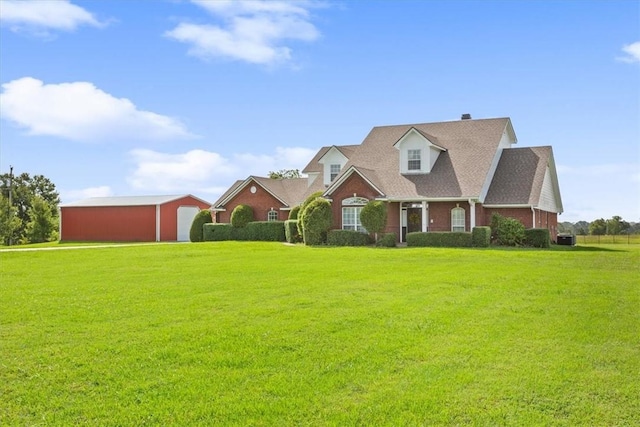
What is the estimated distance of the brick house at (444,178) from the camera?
31.5 meters

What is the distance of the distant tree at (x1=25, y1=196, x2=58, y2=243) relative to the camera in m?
49.5

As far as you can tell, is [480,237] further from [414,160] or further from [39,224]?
[39,224]

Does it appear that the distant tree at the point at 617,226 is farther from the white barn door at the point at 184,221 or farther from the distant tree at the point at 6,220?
the distant tree at the point at 6,220

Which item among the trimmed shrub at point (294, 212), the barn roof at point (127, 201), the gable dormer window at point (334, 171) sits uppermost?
the gable dormer window at point (334, 171)

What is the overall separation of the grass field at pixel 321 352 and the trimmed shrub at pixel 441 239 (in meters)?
14.2

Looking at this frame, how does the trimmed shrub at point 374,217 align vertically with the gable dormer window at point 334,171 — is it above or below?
below

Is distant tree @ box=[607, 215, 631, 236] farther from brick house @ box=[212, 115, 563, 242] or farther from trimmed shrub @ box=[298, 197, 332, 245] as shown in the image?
trimmed shrub @ box=[298, 197, 332, 245]

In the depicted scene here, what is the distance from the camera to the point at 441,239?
29125 millimetres

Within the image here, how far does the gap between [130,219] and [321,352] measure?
40.5m

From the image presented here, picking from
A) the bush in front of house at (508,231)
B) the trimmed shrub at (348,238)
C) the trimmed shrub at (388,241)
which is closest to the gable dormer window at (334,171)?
the trimmed shrub at (348,238)

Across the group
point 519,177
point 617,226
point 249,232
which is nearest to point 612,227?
point 617,226

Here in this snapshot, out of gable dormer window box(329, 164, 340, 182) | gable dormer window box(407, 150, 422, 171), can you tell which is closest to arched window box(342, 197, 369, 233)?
gable dormer window box(407, 150, 422, 171)

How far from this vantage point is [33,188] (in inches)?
2552

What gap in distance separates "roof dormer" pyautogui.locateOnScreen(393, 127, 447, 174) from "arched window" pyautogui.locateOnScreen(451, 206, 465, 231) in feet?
10.2
